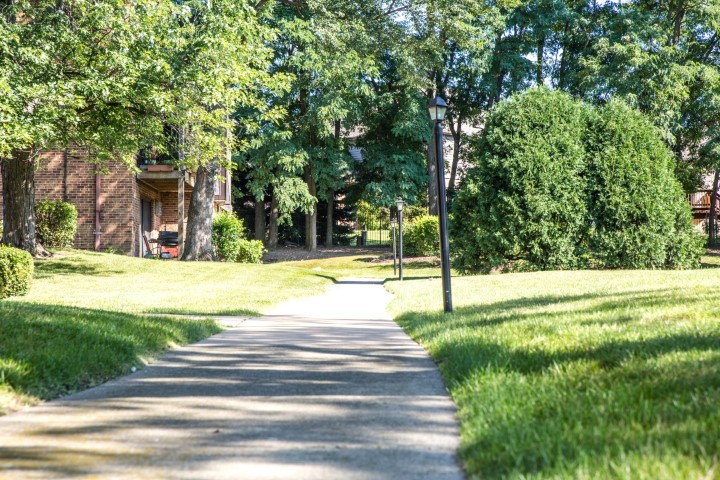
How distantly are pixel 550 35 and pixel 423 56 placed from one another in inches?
589

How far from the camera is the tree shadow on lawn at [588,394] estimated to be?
2906 millimetres

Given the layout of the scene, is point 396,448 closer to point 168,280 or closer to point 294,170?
point 168,280

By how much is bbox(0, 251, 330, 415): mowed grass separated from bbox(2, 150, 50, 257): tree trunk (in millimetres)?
1042

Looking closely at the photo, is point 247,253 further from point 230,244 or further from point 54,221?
point 54,221

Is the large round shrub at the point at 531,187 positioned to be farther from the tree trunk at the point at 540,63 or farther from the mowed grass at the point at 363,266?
the tree trunk at the point at 540,63

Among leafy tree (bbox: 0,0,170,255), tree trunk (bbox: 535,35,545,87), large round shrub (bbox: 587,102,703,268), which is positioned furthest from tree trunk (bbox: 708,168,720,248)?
leafy tree (bbox: 0,0,170,255)

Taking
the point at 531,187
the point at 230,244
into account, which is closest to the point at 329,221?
the point at 230,244

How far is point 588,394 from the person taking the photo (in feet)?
13.0

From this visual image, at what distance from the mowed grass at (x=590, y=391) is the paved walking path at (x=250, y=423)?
268mm

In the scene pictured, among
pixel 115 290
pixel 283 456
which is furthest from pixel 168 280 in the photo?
pixel 283 456

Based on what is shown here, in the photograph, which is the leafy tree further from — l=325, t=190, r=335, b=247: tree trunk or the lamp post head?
l=325, t=190, r=335, b=247: tree trunk

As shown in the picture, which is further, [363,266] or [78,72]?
[363,266]

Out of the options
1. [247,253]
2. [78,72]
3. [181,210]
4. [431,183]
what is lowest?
[247,253]

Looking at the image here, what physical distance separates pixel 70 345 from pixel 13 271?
892 cm
